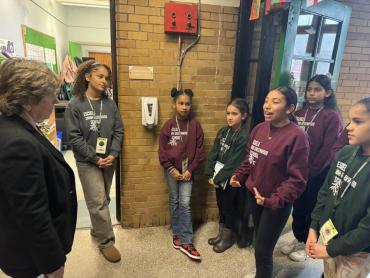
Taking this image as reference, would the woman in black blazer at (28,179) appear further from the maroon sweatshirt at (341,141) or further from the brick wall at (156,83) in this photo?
the maroon sweatshirt at (341,141)

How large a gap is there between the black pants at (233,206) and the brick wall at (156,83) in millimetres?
384

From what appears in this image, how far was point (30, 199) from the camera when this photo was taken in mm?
→ 914

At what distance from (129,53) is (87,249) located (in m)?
1.68

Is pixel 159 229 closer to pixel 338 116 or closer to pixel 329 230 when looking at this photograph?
pixel 329 230

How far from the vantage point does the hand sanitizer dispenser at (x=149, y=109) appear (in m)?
2.15

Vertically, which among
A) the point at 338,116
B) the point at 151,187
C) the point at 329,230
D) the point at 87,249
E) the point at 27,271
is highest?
the point at 338,116

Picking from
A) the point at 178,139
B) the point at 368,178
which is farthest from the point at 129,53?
the point at 368,178

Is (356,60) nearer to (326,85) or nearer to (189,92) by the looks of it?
(326,85)

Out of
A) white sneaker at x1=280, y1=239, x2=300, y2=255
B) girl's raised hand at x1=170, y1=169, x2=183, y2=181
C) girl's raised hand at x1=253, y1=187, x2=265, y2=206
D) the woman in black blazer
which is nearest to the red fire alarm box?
girl's raised hand at x1=170, y1=169, x2=183, y2=181

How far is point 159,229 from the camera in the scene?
8.21 feet

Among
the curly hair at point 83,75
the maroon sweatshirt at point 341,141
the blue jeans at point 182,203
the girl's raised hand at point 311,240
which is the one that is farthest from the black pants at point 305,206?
the curly hair at point 83,75

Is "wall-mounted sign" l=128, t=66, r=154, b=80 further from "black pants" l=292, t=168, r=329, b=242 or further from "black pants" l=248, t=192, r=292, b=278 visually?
"black pants" l=292, t=168, r=329, b=242

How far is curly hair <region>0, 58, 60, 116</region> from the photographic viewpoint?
0.94 metres

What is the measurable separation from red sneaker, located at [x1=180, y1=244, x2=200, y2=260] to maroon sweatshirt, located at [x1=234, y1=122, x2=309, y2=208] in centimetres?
83
